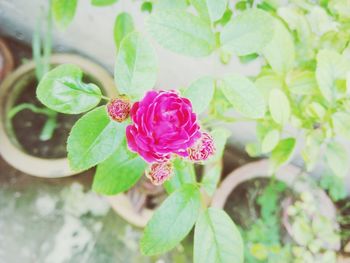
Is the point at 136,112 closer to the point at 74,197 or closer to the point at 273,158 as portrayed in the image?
the point at 273,158

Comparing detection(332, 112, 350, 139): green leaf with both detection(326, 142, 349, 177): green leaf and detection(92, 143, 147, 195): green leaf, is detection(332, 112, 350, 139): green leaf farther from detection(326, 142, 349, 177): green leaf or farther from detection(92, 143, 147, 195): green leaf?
detection(92, 143, 147, 195): green leaf

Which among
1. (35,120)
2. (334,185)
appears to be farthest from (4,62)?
(334,185)

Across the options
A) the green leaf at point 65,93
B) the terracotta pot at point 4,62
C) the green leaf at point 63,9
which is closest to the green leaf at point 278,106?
the green leaf at point 65,93

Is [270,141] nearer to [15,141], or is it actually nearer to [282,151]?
[282,151]

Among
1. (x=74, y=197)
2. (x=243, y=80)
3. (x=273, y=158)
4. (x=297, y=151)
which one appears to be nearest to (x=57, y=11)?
(x=243, y=80)

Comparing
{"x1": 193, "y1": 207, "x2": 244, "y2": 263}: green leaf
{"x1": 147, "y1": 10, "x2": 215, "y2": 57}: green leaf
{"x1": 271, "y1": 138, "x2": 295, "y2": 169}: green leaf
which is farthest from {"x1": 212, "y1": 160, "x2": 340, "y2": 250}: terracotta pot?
{"x1": 147, "y1": 10, "x2": 215, "y2": 57}: green leaf

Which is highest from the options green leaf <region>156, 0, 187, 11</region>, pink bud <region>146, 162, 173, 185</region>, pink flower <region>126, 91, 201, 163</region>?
green leaf <region>156, 0, 187, 11</region>
